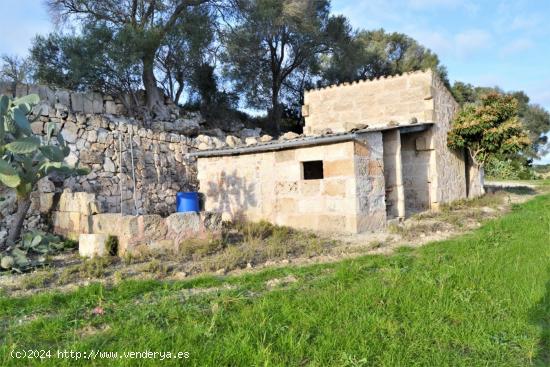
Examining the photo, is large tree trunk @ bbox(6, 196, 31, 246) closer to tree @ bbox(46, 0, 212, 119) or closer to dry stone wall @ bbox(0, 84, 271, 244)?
dry stone wall @ bbox(0, 84, 271, 244)

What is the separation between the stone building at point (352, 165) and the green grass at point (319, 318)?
3.47 metres

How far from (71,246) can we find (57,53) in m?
10.2

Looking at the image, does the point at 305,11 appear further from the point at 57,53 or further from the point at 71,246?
the point at 71,246

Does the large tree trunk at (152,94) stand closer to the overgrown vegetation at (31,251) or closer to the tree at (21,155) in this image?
the tree at (21,155)

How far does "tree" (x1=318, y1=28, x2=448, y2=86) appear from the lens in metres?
20.4

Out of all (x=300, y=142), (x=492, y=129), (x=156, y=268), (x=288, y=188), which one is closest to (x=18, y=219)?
(x=156, y=268)

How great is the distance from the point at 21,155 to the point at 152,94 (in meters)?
9.49

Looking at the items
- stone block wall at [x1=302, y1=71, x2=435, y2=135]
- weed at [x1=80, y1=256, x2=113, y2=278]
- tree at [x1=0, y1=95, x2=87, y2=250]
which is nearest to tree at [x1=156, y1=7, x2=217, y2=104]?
stone block wall at [x1=302, y1=71, x2=435, y2=135]

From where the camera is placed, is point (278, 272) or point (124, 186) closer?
point (278, 272)

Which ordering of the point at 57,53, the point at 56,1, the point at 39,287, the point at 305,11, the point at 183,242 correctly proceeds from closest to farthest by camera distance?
1. the point at 39,287
2. the point at 183,242
3. the point at 57,53
4. the point at 56,1
5. the point at 305,11

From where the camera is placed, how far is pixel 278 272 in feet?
15.8

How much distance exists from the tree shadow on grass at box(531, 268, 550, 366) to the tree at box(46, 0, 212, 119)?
14053 mm

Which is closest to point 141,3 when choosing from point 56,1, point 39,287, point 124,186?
point 56,1

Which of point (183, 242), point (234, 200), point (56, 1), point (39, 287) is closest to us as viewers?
point (39, 287)
